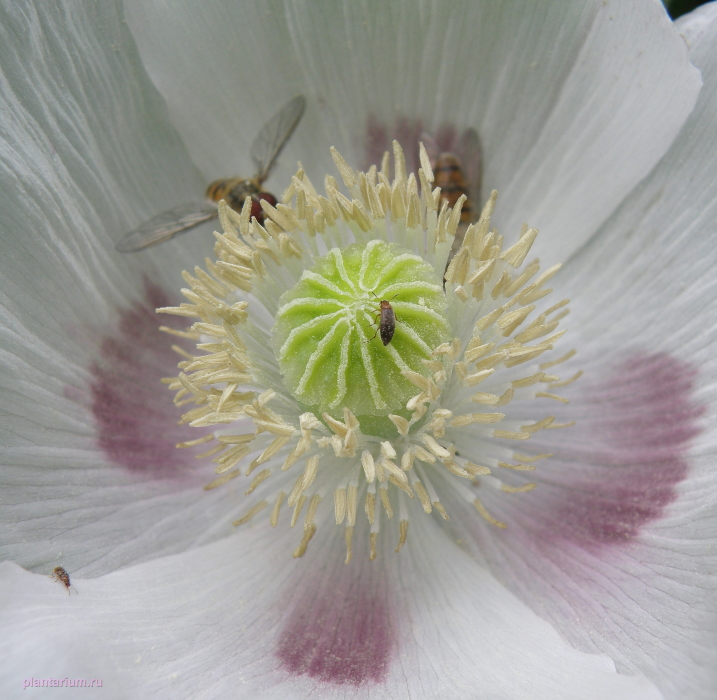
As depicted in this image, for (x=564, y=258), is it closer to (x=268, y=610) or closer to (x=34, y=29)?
(x=268, y=610)

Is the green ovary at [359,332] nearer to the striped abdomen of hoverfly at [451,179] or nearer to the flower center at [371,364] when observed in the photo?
the flower center at [371,364]

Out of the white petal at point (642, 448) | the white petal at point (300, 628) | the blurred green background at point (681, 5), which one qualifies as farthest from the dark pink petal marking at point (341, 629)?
the blurred green background at point (681, 5)

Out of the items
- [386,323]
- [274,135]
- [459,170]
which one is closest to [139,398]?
[386,323]

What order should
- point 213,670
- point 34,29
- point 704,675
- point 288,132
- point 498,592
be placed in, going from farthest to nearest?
point 288,132, point 34,29, point 498,592, point 213,670, point 704,675

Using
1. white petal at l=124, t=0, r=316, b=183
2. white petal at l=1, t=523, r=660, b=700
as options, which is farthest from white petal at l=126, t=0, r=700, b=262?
white petal at l=1, t=523, r=660, b=700

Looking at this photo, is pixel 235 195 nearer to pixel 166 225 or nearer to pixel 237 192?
pixel 237 192

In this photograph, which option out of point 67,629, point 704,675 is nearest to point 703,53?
point 704,675

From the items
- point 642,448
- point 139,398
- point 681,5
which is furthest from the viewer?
point 681,5
